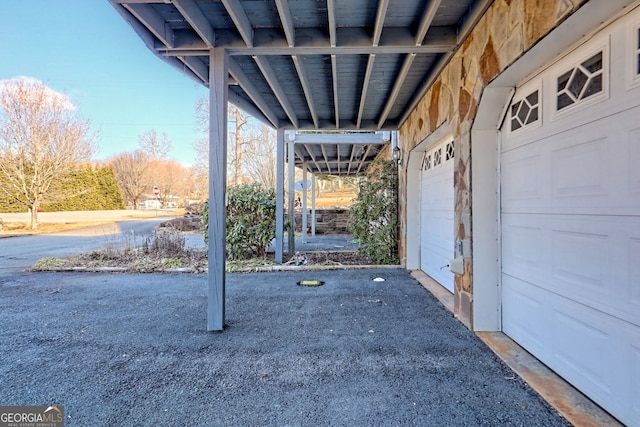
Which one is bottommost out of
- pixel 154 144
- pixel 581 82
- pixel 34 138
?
pixel 581 82

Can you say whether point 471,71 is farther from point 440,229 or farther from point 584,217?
point 440,229

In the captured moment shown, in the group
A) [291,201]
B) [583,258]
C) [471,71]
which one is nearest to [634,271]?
[583,258]

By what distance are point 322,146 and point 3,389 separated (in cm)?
777

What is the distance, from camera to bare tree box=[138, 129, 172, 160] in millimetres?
29448

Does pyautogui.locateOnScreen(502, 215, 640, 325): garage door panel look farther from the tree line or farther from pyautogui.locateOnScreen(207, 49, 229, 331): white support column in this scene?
the tree line

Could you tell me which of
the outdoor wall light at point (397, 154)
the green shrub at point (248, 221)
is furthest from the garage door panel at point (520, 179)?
the green shrub at point (248, 221)

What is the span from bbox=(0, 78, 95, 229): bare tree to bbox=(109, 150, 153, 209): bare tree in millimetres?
15575

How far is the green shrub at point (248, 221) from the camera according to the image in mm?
6863

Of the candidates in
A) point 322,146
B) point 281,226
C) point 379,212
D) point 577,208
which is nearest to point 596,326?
point 577,208

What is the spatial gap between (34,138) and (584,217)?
1870 cm

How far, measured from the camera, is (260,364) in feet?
8.05

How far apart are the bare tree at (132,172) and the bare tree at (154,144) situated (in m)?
0.58

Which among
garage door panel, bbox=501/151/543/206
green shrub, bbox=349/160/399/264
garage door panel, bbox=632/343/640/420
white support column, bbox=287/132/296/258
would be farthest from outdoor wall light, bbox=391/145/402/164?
garage door panel, bbox=632/343/640/420

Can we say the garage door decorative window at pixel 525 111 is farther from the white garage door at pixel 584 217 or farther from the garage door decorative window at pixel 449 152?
the garage door decorative window at pixel 449 152
